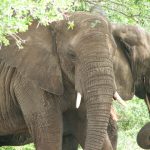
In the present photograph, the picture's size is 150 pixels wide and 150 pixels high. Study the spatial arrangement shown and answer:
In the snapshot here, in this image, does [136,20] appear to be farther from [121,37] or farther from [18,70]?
[18,70]

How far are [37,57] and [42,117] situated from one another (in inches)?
27.3

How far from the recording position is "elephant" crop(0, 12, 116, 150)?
10094mm

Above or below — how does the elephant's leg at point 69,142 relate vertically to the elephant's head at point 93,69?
below

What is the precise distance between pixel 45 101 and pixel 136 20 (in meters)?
2.08

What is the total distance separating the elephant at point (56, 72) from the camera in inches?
397

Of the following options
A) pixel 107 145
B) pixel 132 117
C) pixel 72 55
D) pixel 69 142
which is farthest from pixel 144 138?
pixel 132 117

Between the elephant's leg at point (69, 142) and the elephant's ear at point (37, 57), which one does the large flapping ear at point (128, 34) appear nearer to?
the elephant's ear at point (37, 57)

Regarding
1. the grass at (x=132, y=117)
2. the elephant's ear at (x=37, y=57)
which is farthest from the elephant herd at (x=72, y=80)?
the grass at (x=132, y=117)

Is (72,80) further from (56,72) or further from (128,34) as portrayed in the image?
(128,34)

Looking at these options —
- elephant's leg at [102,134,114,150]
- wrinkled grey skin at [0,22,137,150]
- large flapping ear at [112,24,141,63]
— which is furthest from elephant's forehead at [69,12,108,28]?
elephant's leg at [102,134,114,150]

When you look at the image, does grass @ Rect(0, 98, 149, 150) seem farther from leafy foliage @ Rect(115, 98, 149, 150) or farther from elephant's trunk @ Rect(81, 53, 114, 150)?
elephant's trunk @ Rect(81, 53, 114, 150)

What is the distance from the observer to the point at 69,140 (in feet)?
37.9

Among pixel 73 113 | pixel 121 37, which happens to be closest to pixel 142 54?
pixel 121 37

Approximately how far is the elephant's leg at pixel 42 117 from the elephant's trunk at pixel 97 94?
0.62 metres
